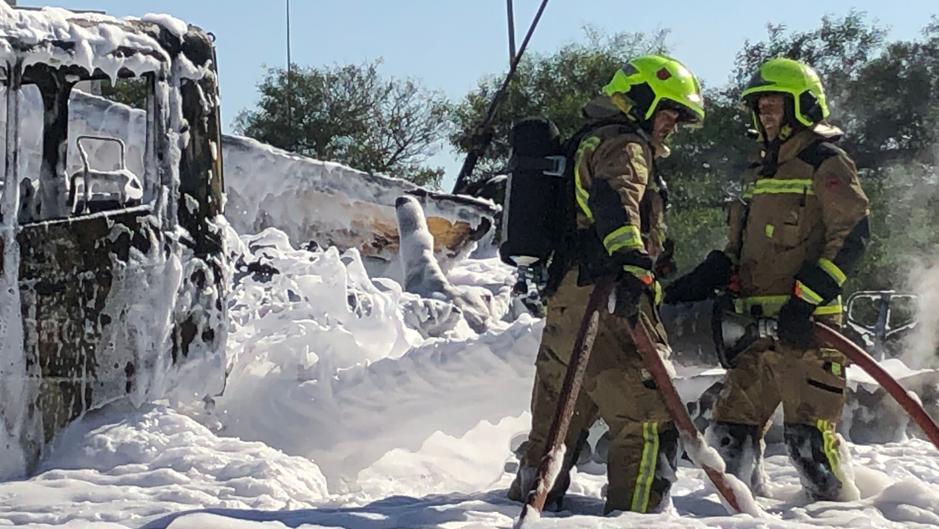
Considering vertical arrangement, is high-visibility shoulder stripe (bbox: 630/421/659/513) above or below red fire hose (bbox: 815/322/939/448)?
below

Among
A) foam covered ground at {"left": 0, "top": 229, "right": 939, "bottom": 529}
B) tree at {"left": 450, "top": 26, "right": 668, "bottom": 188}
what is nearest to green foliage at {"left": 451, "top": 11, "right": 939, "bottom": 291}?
tree at {"left": 450, "top": 26, "right": 668, "bottom": 188}

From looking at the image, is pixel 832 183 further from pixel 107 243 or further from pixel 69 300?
pixel 69 300

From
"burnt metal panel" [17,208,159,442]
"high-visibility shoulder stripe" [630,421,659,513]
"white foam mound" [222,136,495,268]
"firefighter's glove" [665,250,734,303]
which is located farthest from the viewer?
"white foam mound" [222,136,495,268]

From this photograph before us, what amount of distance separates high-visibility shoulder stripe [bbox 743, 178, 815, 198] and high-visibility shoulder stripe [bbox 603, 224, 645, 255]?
924 millimetres

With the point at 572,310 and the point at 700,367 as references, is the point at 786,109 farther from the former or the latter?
the point at 700,367

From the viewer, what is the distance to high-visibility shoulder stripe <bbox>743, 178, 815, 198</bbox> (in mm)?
5683

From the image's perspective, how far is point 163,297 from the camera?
668cm

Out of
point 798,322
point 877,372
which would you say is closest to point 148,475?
point 798,322

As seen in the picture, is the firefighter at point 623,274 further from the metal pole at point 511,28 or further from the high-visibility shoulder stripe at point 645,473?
the metal pole at point 511,28

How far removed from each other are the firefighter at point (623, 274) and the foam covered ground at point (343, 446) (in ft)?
0.95

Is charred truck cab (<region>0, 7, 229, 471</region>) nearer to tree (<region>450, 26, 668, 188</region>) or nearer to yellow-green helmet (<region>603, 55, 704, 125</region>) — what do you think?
yellow-green helmet (<region>603, 55, 704, 125</region>)

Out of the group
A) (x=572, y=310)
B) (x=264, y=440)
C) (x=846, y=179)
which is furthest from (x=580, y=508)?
(x=264, y=440)

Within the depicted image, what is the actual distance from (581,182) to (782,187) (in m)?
0.90

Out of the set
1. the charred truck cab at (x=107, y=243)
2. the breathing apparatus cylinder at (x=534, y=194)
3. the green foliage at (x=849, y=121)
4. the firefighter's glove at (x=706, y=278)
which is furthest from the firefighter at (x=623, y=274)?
the green foliage at (x=849, y=121)
